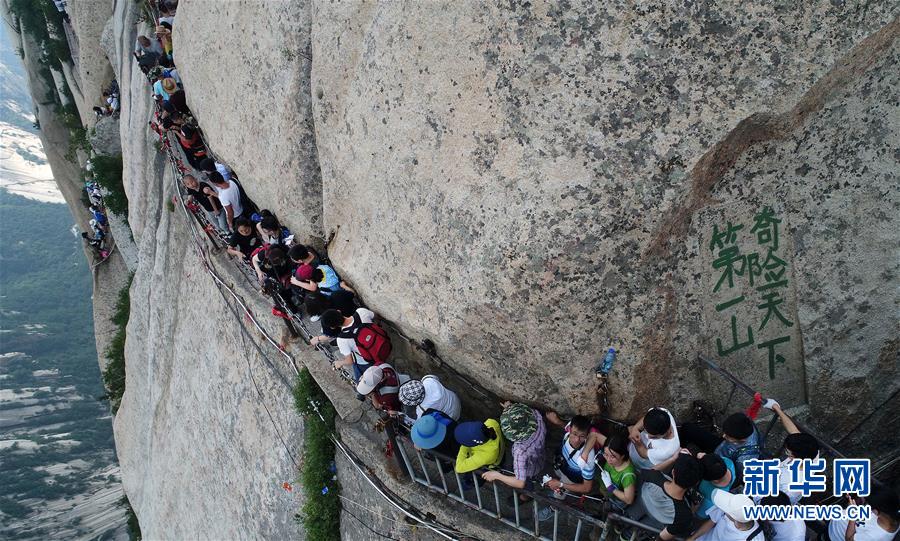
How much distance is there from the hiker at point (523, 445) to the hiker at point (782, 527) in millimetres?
1814

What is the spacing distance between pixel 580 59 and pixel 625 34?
381 millimetres

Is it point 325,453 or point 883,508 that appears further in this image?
point 325,453

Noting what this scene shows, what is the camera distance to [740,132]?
4.47 meters

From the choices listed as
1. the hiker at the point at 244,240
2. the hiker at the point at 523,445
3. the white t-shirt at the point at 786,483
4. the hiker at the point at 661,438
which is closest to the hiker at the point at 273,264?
the hiker at the point at 244,240

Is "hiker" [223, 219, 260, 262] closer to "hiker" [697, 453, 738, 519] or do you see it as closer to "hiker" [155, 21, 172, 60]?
"hiker" [155, 21, 172, 60]

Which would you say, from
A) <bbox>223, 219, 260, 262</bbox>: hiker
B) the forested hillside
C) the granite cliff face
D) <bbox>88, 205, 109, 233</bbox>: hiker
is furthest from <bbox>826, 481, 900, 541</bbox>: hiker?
the forested hillside

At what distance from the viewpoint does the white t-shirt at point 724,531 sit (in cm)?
382

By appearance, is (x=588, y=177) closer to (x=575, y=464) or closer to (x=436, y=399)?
(x=575, y=464)

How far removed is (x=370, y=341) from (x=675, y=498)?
11.2 ft

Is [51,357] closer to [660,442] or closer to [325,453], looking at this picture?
[325,453]

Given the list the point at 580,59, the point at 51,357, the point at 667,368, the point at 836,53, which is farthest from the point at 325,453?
the point at 51,357

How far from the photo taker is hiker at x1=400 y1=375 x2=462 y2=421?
5.35 m

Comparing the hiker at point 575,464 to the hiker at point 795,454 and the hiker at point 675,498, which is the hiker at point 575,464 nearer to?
the hiker at point 675,498

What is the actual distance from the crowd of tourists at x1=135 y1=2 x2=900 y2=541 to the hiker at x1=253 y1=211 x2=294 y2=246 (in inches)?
0.8
